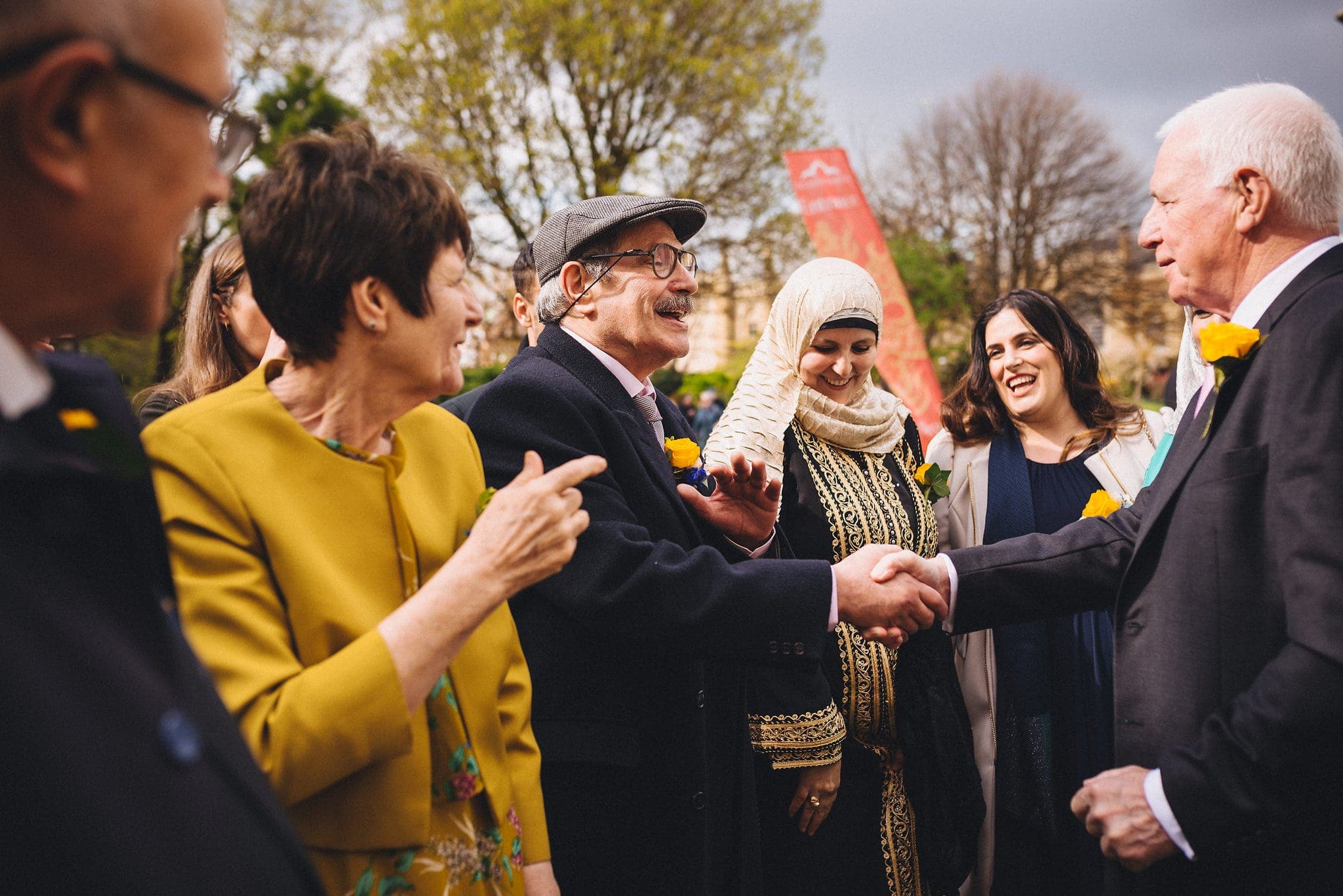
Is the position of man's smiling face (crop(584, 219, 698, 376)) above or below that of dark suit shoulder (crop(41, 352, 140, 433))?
above

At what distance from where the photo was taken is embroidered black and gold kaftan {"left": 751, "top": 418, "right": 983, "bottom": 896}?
312 centimetres

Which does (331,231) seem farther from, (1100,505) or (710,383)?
(710,383)

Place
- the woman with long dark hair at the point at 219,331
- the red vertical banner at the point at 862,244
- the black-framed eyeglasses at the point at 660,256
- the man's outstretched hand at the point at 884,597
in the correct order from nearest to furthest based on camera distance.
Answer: the man's outstretched hand at the point at 884,597
the black-framed eyeglasses at the point at 660,256
the woman with long dark hair at the point at 219,331
the red vertical banner at the point at 862,244

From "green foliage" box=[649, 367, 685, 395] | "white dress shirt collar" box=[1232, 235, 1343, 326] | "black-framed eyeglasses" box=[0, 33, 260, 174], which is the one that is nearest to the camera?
"black-framed eyeglasses" box=[0, 33, 260, 174]

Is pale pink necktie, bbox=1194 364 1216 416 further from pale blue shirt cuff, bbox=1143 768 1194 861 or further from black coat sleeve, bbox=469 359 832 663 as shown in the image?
black coat sleeve, bbox=469 359 832 663

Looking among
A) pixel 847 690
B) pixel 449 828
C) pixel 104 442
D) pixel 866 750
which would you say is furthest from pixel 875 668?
pixel 104 442

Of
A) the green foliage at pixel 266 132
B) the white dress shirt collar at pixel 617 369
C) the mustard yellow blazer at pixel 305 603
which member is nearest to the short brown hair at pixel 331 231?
the mustard yellow blazer at pixel 305 603

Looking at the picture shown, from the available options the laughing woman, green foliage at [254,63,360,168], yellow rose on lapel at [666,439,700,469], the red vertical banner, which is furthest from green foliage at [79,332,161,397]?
yellow rose on lapel at [666,439,700,469]

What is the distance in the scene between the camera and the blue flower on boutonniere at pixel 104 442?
3.35 ft

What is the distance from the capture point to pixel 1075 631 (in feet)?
11.9

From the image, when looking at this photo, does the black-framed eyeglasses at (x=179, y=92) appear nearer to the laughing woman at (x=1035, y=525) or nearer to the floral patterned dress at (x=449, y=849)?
the floral patterned dress at (x=449, y=849)

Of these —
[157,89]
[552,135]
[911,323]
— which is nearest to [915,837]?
[157,89]

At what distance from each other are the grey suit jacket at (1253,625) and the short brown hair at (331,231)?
5.66ft

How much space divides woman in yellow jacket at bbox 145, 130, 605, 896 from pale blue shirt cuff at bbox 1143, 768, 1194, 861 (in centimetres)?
129
